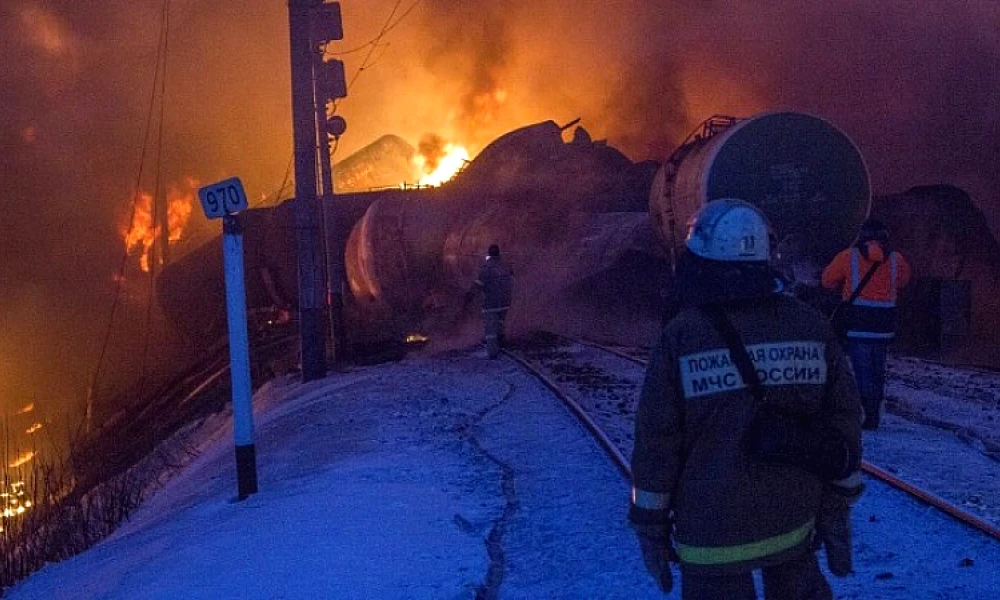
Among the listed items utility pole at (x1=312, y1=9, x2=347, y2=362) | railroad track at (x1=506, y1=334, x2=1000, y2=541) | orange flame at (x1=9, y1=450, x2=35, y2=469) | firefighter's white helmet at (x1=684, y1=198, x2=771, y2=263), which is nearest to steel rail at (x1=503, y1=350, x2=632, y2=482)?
railroad track at (x1=506, y1=334, x2=1000, y2=541)

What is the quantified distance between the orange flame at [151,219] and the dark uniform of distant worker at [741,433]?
44.3 metres

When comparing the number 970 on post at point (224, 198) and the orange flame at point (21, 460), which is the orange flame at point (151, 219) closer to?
the orange flame at point (21, 460)

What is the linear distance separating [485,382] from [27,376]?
35.0 meters

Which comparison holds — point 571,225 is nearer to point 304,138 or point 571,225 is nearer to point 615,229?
point 615,229

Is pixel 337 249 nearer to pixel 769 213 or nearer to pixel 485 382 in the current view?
pixel 485 382

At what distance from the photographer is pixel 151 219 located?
156ft

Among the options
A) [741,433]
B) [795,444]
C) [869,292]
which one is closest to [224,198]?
[869,292]

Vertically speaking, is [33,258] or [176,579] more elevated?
[33,258]

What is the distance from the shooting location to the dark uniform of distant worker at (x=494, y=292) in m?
14.6

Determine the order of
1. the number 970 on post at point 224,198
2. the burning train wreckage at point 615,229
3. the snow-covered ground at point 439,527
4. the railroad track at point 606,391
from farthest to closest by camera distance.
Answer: the burning train wreckage at point 615,229 < the number 970 on post at point 224,198 < the railroad track at point 606,391 < the snow-covered ground at point 439,527

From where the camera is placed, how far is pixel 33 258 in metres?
43.3

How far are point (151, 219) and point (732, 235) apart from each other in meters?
48.8

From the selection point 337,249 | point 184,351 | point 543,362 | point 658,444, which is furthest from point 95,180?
point 658,444

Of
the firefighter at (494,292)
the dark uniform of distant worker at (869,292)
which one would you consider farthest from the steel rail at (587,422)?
the dark uniform of distant worker at (869,292)
